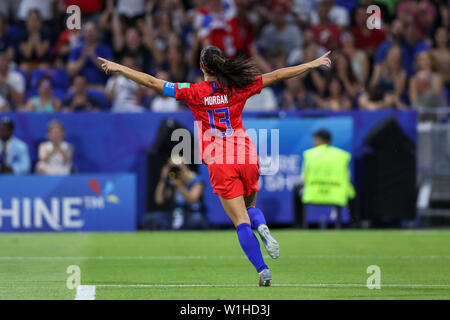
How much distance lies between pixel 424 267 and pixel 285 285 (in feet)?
8.72

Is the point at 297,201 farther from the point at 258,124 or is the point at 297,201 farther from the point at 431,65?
the point at 431,65

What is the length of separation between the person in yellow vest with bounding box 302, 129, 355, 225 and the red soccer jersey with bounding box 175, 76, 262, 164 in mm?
7559

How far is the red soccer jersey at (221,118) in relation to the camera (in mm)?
8891

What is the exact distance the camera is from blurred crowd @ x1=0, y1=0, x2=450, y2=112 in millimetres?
18562

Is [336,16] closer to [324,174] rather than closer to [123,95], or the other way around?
[123,95]

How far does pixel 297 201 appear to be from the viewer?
17.0 meters

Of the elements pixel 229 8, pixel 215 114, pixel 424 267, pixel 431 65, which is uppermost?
pixel 229 8

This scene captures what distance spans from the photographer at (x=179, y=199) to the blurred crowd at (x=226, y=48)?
1910mm

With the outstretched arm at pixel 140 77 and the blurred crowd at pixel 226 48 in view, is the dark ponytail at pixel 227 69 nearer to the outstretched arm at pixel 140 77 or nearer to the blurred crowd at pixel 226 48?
the outstretched arm at pixel 140 77

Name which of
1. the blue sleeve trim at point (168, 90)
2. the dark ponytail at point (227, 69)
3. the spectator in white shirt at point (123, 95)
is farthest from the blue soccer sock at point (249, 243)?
the spectator in white shirt at point (123, 95)

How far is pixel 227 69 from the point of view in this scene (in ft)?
28.9

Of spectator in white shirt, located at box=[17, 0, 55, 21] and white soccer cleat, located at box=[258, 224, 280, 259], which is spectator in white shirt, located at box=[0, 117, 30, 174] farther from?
white soccer cleat, located at box=[258, 224, 280, 259]

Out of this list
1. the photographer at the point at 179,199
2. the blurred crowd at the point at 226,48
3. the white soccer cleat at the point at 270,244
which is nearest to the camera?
the white soccer cleat at the point at 270,244
